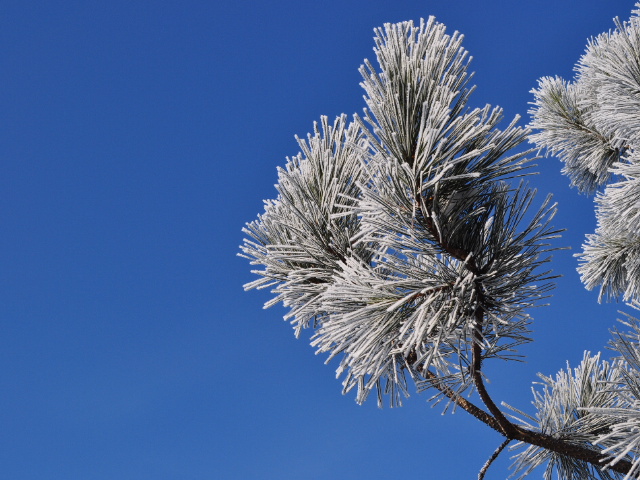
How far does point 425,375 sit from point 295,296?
0.44 m

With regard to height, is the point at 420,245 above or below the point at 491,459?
above

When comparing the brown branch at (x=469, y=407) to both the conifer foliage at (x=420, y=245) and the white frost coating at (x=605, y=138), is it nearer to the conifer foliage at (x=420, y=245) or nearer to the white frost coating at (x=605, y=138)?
the conifer foliage at (x=420, y=245)

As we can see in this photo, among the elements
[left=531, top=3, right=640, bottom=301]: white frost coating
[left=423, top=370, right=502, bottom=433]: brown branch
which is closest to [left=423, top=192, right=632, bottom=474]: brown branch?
[left=423, top=370, right=502, bottom=433]: brown branch

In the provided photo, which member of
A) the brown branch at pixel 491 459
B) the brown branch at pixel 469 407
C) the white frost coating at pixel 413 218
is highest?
the white frost coating at pixel 413 218

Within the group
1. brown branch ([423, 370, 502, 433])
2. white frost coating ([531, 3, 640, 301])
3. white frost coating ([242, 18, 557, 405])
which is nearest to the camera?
white frost coating ([242, 18, 557, 405])

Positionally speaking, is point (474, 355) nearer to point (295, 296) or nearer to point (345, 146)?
point (295, 296)

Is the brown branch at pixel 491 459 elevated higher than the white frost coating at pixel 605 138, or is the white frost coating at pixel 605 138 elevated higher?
the white frost coating at pixel 605 138

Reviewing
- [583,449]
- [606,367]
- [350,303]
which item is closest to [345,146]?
[350,303]

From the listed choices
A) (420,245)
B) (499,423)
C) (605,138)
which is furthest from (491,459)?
(605,138)

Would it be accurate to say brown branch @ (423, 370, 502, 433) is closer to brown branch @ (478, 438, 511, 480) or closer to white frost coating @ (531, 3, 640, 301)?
brown branch @ (478, 438, 511, 480)

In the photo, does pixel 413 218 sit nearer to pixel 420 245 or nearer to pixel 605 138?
pixel 420 245

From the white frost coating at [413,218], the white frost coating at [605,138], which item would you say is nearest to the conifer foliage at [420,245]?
the white frost coating at [413,218]

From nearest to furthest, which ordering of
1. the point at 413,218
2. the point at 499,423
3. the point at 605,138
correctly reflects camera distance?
the point at 413,218 → the point at 499,423 → the point at 605,138

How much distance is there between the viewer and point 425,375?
66.6 inches
